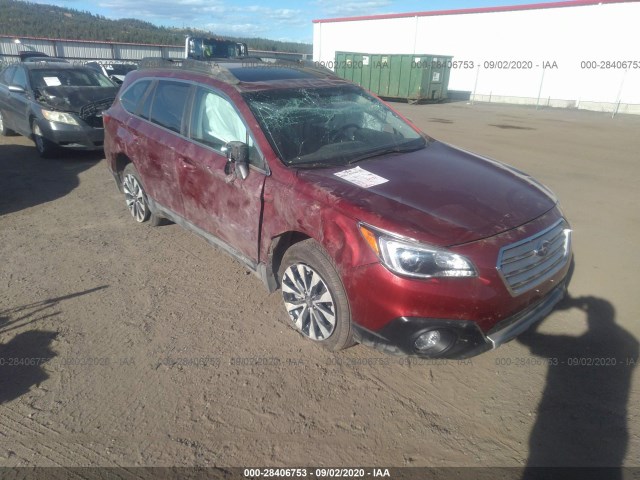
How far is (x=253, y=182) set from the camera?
3.17 m

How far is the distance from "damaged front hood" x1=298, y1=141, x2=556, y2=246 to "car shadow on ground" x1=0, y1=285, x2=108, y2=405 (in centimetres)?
213

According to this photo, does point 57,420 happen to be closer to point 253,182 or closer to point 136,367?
point 136,367

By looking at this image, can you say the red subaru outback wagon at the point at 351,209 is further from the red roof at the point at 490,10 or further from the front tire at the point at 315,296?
the red roof at the point at 490,10

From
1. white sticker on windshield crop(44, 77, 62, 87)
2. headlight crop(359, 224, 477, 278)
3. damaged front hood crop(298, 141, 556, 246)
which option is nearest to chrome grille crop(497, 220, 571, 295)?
damaged front hood crop(298, 141, 556, 246)

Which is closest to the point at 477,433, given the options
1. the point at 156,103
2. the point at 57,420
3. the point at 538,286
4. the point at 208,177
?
the point at 538,286

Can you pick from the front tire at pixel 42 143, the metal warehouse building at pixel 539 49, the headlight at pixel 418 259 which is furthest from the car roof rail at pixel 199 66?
the metal warehouse building at pixel 539 49

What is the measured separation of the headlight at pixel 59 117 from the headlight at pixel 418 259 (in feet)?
24.2

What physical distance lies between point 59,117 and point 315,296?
7.04 meters

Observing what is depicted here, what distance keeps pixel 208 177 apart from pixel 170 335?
127 centimetres

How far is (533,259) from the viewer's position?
104 inches

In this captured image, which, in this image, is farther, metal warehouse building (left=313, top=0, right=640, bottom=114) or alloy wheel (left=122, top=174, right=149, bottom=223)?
metal warehouse building (left=313, top=0, right=640, bottom=114)

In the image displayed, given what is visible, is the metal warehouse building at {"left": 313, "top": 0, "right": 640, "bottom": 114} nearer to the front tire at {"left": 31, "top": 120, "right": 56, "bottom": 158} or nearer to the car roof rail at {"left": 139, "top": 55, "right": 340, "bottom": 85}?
the front tire at {"left": 31, "top": 120, "right": 56, "bottom": 158}

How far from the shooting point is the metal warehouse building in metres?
20.0

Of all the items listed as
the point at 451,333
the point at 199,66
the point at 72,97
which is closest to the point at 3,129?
the point at 72,97
